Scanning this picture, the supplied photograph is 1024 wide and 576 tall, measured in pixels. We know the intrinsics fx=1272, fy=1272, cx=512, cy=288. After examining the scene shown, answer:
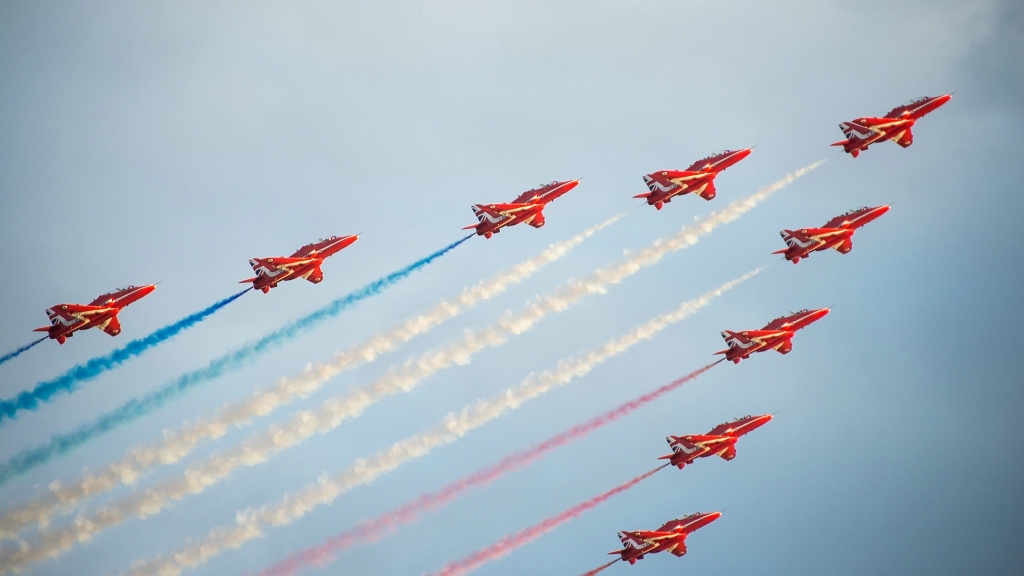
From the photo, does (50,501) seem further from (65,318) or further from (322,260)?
(322,260)

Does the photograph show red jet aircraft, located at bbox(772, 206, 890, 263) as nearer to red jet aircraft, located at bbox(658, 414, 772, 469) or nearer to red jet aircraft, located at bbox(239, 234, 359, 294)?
red jet aircraft, located at bbox(658, 414, 772, 469)

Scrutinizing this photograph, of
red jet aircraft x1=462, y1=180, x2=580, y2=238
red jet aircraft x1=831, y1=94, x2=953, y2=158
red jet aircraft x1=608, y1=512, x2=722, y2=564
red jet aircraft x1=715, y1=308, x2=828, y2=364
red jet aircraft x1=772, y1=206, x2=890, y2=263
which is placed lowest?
red jet aircraft x1=608, y1=512, x2=722, y2=564

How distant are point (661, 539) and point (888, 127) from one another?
38100 millimetres

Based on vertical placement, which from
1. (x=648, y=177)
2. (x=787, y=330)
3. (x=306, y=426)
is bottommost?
(x=787, y=330)

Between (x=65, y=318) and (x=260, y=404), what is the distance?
621 inches

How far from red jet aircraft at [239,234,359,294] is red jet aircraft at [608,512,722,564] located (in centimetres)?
3276

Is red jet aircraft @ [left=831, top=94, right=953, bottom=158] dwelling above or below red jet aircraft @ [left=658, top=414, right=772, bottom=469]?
above

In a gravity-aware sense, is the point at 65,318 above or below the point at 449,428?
above

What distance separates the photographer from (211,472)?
318ft

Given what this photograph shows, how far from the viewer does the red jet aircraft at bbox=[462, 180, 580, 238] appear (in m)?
98.8

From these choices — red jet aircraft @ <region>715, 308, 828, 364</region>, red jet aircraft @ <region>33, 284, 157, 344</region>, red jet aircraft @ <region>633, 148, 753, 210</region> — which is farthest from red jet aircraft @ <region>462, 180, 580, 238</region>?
red jet aircraft @ <region>33, 284, 157, 344</region>

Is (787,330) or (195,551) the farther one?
(787,330)

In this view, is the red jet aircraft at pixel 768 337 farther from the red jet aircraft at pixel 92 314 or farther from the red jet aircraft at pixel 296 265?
the red jet aircraft at pixel 92 314

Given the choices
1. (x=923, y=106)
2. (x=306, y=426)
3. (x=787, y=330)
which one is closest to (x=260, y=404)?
(x=306, y=426)
